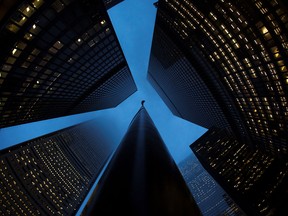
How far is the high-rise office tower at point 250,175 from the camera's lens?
230ft

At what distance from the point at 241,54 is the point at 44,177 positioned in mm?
105749

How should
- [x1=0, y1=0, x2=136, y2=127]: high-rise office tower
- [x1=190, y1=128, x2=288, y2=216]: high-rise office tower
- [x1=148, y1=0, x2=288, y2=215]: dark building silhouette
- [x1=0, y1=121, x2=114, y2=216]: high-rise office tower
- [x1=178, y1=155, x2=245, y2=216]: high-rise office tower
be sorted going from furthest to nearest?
[x1=178, y1=155, x2=245, y2=216]: high-rise office tower → [x1=0, y1=121, x2=114, y2=216]: high-rise office tower → [x1=190, y1=128, x2=288, y2=216]: high-rise office tower → [x1=148, y1=0, x2=288, y2=215]: dark building silhouette → [x1=0, y1=0, x2=136, y2=127]: high-rise office tower

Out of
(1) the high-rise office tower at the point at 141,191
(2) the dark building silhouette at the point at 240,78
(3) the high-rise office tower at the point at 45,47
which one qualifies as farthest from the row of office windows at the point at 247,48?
(1) the high-rise office tower at the point at 141,191

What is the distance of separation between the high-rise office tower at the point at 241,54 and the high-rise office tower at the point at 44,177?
90288 mm

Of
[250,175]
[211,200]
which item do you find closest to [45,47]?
[250,175]

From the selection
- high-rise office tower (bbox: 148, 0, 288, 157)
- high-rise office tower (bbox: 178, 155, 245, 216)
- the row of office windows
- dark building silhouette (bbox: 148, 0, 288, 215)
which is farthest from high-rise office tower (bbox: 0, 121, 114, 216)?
high-rise office tower (bbox: 178, 155, 245, 216)

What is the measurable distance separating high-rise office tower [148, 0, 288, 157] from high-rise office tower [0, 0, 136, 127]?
2656 cm

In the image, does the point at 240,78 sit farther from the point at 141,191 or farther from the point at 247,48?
the point at 141,191

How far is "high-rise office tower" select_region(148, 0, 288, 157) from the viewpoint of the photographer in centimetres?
3828

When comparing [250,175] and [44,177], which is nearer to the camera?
[250,175]

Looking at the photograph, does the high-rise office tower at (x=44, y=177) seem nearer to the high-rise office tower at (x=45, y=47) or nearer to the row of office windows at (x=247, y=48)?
the high-rise office tower at (x=45, y=47)

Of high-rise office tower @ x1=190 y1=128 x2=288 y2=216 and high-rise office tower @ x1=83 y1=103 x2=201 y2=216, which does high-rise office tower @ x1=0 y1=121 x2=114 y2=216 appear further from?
high-rise office tower @ x1=83 y1=103 x2=201 y2=216

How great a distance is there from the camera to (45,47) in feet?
114

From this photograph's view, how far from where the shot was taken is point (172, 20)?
2840 inches
